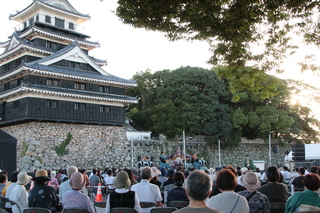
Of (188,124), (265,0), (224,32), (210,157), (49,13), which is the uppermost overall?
(49,13)

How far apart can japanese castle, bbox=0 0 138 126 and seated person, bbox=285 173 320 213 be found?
1018 inches

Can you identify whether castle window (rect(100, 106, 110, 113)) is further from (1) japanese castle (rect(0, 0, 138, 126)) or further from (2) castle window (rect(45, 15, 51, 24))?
(2) castle window (rect(45, 15, 51, 24))

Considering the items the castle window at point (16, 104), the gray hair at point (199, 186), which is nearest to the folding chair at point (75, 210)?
the gray hair at point (199, 186)

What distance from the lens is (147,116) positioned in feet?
132

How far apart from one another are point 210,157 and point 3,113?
22370mm

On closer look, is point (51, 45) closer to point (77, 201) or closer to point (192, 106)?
point (192, 106)

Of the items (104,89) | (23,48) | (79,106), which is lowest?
(79,106)

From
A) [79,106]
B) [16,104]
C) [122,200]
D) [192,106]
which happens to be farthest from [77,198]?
[192,106]

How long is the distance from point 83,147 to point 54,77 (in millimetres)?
6809

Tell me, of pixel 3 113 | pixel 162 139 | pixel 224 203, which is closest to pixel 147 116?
pixel 162 139

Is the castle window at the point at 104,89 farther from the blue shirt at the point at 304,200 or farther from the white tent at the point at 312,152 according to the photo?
the blue shirt at the point at 304,200

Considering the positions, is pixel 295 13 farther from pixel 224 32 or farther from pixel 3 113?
pixel 3 113

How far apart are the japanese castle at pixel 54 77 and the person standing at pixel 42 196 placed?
22.7 metres

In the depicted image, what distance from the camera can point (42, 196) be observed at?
254 inches
